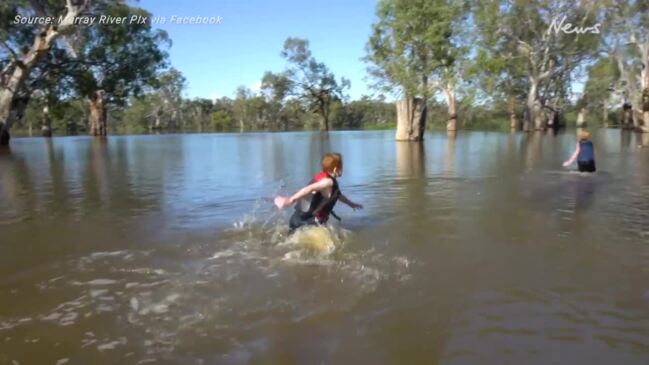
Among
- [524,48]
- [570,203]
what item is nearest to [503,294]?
[570,203]

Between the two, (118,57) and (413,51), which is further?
(118,57)

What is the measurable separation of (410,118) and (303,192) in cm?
2871

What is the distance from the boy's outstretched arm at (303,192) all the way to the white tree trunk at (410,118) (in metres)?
27.6

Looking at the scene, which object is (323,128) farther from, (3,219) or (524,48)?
(3,219)

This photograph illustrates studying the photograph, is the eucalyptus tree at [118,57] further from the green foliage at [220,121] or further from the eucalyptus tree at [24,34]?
the green foliage at [220,121]

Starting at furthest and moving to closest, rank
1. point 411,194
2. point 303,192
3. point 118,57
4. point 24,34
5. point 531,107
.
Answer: point 531,107
point 118,57
point 24,34
point 411,194
point 303,192

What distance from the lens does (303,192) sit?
6.66 meters

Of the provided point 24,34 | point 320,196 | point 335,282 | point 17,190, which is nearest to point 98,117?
point 24,34

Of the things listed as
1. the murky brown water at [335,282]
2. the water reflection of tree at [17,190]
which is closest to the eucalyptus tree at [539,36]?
the water reflection of tree at [17,190]

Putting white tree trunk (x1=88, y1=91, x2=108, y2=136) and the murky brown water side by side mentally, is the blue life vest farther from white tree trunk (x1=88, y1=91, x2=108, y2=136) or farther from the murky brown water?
white tree trunk (x1=88, y1=91, x2=108, y2=136)

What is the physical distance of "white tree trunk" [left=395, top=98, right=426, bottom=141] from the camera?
33562 millimetres

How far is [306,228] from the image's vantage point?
6.79m

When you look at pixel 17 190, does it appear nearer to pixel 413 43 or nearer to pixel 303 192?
pixel 303 192

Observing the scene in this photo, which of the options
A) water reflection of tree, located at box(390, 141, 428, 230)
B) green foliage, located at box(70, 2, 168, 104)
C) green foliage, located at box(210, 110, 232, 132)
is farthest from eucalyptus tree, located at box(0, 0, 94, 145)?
green foliage, located at box(210, 110, 232, 132)
